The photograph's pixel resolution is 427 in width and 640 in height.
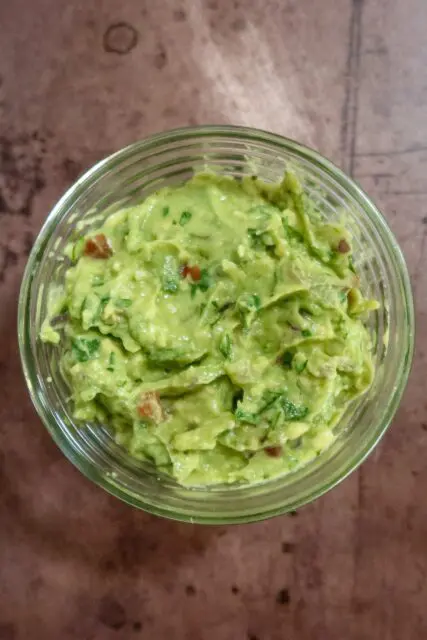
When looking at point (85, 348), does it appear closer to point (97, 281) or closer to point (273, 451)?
point (97, 281)

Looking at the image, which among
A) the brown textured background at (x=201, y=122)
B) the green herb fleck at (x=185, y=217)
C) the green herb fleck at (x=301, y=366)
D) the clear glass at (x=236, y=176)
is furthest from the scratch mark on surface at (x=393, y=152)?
the green herb fleck at (x=301, y=366)

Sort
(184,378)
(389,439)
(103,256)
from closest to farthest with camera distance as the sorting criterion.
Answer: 1. (184,378)
2. (103,256)
3. (389,439)

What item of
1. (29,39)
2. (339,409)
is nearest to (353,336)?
(339,409)

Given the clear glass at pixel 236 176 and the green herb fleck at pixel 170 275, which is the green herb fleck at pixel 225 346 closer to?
the green herb fleck at pixel 170 275

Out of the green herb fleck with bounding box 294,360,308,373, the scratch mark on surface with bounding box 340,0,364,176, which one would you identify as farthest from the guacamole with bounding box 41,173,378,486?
the scratch mark on surface with bounding box 340,0,364,176

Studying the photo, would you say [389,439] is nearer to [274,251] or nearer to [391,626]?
[391,626]

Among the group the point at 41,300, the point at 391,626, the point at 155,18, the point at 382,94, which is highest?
the point at 155,18

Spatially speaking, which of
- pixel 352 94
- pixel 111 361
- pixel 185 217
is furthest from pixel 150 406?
pixel 352 94
